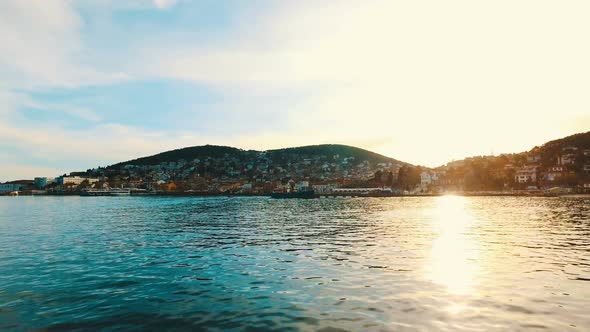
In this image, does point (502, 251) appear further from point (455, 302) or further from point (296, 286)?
point (296, 286)

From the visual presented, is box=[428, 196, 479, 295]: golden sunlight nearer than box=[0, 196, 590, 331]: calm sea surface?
No

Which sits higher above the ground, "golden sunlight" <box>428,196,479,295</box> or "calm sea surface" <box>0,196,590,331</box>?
"calm sea surface" <box>0,196,590,331</box>

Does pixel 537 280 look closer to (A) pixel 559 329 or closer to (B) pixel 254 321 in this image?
(A) pixel 559 329

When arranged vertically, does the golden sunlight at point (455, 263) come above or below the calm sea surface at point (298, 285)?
below

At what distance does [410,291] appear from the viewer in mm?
18703

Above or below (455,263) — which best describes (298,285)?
above

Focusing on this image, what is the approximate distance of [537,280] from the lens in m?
20.8

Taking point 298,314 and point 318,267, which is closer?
point 298,314

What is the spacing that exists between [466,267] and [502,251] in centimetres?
809

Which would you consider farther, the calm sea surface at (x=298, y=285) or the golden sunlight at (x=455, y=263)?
the golden sunlight at (x=455, y=263)

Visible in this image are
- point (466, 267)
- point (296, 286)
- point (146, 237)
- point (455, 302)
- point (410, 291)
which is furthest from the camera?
point (146, 237)

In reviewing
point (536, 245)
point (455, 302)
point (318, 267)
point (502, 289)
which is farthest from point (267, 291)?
point (536, 245)

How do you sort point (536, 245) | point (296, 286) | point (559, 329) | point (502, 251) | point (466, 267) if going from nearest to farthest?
point (559, 329) → point (296, 286) → point (466, 267) → point (502, 251) → point (536, 245)

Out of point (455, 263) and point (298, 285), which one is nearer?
point (298, 285)
